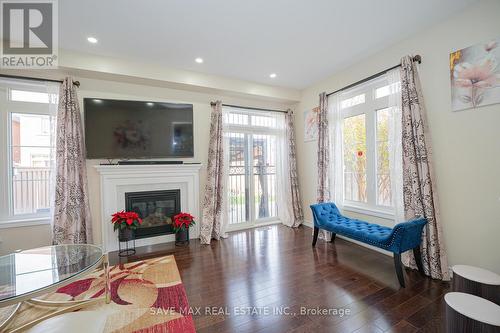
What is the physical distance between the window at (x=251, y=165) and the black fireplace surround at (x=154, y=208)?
1152 millimetres

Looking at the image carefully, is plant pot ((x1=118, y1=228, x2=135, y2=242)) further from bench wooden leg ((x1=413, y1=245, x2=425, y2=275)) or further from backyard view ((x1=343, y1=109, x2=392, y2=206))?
bench wooden leg ((x1=413, y1=245, x2=425, y2=275))

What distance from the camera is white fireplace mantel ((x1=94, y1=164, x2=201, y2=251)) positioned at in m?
3.21

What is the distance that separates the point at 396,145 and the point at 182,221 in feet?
11.2

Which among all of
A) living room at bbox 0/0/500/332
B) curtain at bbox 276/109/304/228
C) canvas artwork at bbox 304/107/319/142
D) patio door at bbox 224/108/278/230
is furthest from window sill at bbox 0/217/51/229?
canvas artwork at bbox 304/107/319/142

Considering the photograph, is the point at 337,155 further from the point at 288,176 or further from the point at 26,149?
the point at 26,149

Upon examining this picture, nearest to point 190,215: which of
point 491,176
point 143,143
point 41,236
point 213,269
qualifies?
point 213,269

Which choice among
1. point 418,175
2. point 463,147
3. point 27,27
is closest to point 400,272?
point 418,175

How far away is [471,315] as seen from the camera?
4.24ft

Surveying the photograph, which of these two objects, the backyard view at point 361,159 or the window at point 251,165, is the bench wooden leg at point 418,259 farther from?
the window at point 251,165

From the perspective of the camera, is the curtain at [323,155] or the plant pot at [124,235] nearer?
the plant pot at [124,235]

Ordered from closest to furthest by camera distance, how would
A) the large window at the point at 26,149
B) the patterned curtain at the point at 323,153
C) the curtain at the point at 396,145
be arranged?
the curtain at the point at 396,145
the large window at the point at 26,149
the patterned curtain at the point at 323,153

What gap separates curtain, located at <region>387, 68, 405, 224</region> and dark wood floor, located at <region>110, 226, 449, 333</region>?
0.82 metres

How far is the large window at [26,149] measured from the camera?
2.87m

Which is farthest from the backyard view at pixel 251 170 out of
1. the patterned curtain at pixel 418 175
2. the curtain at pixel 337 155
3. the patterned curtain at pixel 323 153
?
the patterned curtain at pixel 418 175
